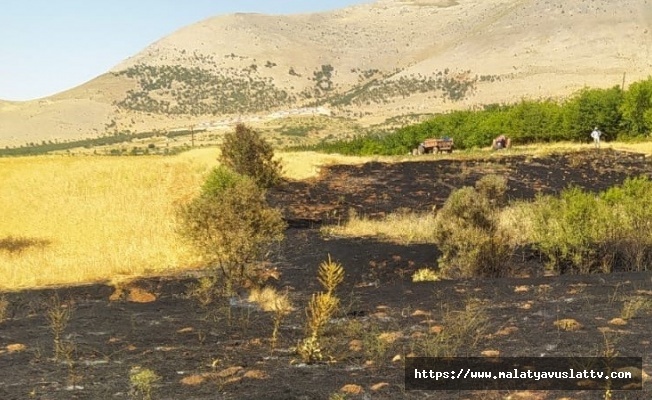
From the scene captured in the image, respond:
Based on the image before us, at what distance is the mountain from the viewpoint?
112 meters

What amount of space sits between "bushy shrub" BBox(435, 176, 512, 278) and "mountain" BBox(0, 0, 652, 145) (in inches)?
3713

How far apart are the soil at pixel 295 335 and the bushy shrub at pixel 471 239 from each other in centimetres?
110

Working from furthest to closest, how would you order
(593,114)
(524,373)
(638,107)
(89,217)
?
1. (593,114)
2. (638,107)
3. (89,217)
4. (524,373)

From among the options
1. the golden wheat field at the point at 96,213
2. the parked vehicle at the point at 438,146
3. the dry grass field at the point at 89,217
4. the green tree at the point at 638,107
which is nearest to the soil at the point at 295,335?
the golden wheat field at the point at 96,213

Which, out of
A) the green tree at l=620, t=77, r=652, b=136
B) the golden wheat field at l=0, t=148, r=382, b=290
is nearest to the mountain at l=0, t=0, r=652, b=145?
the green tree at l=620, t=77, r=652, b=136

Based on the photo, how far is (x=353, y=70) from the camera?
162 metres

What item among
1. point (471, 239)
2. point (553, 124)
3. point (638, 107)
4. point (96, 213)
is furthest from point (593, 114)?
point (471, 239)

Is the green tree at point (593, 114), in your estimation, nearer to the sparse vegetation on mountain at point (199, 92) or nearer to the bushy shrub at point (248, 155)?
the bushy shrub at point (248, 155)

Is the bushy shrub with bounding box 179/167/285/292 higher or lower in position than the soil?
higher

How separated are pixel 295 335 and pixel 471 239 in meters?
5.78

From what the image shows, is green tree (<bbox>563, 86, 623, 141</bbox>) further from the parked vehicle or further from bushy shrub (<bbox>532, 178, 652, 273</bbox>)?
bushy shrub (<bbox>532, 178, 652, 273</bbox>)

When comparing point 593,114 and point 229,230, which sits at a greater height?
point 593,114

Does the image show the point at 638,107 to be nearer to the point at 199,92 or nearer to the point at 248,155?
the point at 248,155

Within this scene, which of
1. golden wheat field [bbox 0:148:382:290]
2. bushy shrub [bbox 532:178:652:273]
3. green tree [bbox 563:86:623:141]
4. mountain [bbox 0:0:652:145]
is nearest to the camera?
bushy shrub [bbox 532:178:652:273]
